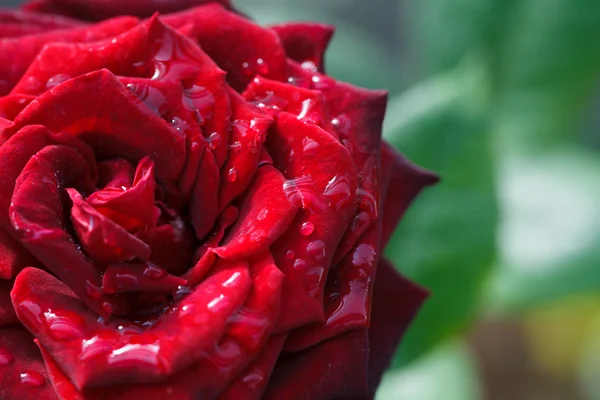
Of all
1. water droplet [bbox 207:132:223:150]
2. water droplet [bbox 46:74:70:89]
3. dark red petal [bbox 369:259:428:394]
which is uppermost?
water droplet [bbox 46:74:70:89]

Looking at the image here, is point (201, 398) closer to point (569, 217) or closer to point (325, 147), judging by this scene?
point (325, 147)

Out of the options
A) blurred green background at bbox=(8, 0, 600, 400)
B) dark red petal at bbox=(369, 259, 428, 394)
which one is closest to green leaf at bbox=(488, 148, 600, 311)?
blurred green background at bbox=(8, 0, 600, 400)

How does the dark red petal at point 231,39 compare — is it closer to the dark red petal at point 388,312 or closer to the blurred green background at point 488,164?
the dark red petal at point 388,312

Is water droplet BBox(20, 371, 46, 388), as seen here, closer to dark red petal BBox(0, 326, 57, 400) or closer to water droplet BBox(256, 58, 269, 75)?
dark red petal BBox(0, 326, 57, 400)

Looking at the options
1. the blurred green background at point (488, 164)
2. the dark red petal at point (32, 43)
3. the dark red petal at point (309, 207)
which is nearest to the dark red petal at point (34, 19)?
the dark red petal at point (32, 43)

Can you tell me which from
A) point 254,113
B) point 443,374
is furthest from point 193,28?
point 443,374

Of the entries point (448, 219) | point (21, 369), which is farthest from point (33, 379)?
point (448, 219)

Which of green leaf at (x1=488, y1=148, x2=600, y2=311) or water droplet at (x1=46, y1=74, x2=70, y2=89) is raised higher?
water droplet at (x1=46, y1=74, x2=70, y2=89)

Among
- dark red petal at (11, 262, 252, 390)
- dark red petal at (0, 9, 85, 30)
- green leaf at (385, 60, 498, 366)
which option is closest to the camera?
dark red petal at (11, 262, 252, 390)
